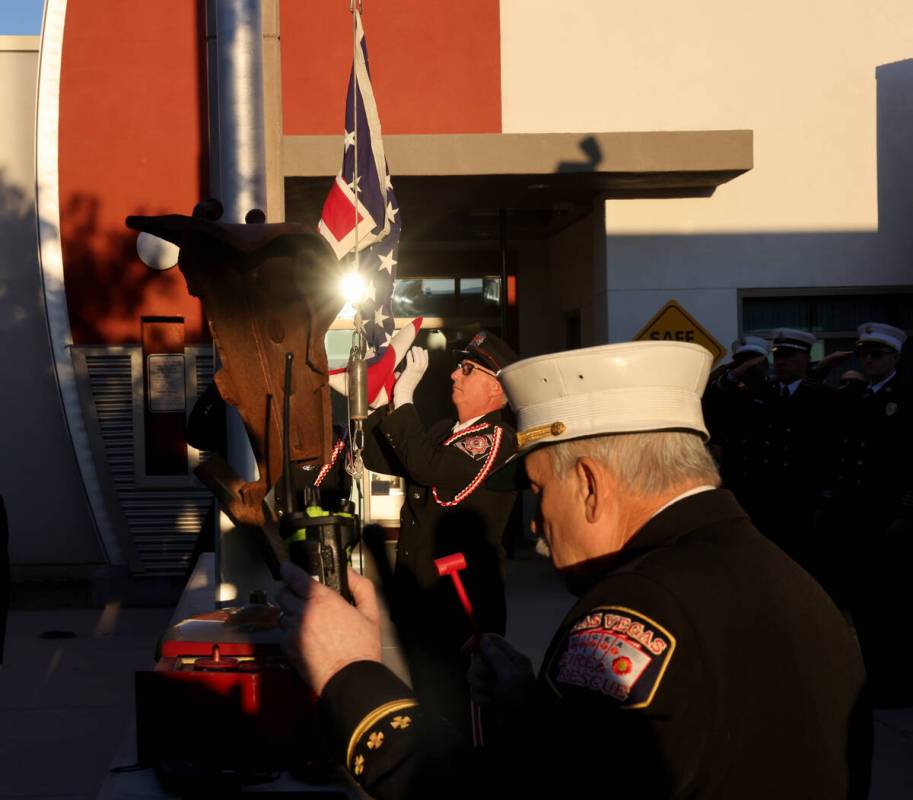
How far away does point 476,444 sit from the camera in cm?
459

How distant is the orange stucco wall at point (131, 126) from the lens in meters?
9.87

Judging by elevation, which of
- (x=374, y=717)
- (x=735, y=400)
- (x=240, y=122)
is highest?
(x=240, y=122)

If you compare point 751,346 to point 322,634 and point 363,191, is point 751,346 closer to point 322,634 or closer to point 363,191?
point 363,191

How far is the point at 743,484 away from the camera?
374 inches

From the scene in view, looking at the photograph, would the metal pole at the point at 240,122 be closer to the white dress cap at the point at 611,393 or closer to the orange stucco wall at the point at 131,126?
the white dress cap at the point at 611,393

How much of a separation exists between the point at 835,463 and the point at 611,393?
6.75m

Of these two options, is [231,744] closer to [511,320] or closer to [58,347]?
[58,347]

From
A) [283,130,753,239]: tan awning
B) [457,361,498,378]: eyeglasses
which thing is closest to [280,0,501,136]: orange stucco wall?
[283,130,753,239]: tan awning

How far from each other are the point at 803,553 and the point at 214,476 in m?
6.35

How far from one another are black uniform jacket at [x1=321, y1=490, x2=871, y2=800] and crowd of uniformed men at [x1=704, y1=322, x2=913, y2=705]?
5.61 meters

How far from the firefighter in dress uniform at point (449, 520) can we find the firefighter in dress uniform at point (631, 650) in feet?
8.47

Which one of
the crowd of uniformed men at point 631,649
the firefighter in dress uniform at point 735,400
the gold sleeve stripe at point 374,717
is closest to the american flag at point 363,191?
the crowd of uniformed men at point 631,649

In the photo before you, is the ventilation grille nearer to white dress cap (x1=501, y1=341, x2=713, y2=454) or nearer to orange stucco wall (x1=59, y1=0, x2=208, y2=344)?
orange stucco wall (x1=59, y1=0, x2=208, y2=344)

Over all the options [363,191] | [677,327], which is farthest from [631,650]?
[677,327]
